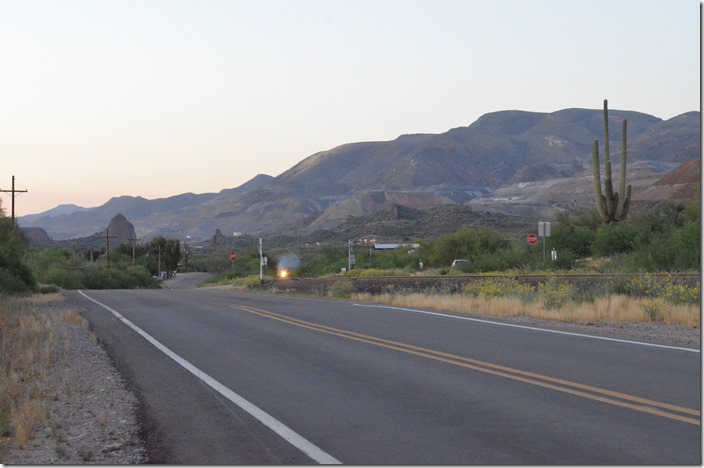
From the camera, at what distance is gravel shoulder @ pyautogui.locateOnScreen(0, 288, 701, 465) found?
9.12 metres

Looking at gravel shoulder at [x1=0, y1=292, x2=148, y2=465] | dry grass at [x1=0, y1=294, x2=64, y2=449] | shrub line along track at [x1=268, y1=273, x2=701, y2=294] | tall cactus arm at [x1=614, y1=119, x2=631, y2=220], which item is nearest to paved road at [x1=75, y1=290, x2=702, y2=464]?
gravel shoulder at [x1=0, y1=292, x2=148, y2=465]

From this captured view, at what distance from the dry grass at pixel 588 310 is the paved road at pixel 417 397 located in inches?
109

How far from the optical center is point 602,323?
19906 millimetres

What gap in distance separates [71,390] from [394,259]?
214ft

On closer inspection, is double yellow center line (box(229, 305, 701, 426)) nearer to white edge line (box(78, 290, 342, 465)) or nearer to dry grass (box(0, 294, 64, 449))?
white edge line (box(78, 290, 342, 465))

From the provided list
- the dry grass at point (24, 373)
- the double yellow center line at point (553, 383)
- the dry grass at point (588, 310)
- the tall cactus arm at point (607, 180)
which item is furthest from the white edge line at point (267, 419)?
the tall cactus arm at point (607, 180)

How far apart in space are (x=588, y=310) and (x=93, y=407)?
43.4 ft

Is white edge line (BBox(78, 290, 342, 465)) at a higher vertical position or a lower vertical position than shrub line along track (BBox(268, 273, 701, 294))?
lower

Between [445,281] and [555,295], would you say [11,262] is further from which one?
[555,295]

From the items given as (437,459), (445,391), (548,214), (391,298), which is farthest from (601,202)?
(548,214)

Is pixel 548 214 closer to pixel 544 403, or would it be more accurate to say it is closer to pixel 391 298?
pixel 391 298

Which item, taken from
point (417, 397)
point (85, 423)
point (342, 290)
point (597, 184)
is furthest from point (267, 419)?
point (597, 184)

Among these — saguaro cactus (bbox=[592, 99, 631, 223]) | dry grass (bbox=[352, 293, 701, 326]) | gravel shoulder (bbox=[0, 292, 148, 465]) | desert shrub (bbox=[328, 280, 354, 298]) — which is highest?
saguaro cactus (bbox=[592, 99, 631, 223])

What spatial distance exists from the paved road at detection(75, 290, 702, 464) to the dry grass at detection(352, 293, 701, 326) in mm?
2760
